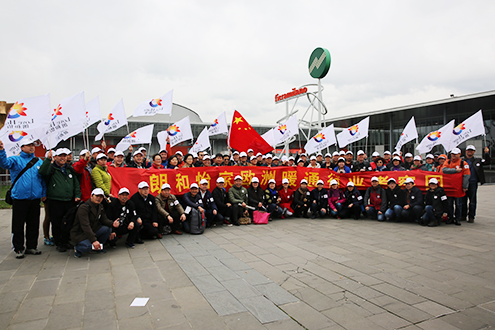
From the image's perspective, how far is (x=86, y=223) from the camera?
540 cm

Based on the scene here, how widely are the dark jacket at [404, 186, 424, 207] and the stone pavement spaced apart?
166 centimetres

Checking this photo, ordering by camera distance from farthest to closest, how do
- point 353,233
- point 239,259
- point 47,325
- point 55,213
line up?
point 353,233
point 55,213
point 239,259
point 47,325

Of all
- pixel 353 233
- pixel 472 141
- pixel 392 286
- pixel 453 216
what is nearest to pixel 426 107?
pixel 472 141

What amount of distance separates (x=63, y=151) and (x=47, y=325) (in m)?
3.53

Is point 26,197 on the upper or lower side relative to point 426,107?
lower

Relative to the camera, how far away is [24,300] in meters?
3.78

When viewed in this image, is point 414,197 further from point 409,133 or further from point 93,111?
point 93,111

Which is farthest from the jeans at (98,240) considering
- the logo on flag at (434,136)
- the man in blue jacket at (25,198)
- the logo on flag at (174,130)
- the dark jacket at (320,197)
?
the logo on flag at (434,136)

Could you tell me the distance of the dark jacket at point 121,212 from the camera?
6.03 m

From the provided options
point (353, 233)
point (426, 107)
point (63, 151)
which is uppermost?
point (426, 107)

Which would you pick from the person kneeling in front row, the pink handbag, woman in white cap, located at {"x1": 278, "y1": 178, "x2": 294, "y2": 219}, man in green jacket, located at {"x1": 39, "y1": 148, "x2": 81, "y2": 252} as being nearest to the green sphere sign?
woman in white cap, located at {"x1": 278, "y1": 178, "x2": 294, "y2": 219}

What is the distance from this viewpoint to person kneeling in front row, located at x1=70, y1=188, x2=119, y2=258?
538 cm

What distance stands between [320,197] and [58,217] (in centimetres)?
685

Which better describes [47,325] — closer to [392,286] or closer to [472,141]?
[392,286]
